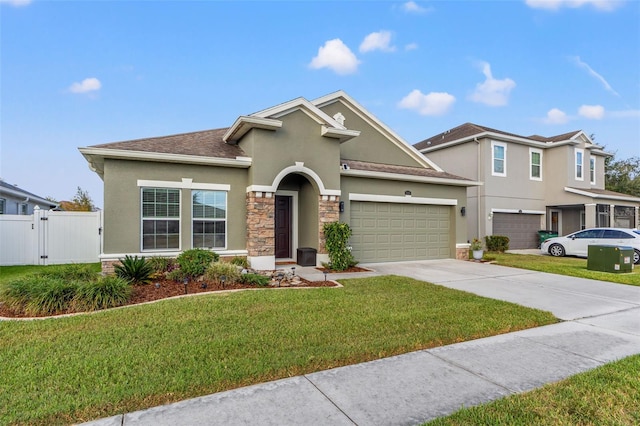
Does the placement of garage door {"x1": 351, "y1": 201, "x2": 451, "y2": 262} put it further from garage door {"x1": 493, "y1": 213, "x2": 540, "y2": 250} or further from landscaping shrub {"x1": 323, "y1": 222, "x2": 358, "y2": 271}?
garage door {"x1": 493, "y1": 213, "x2": 540, "y2": 250}

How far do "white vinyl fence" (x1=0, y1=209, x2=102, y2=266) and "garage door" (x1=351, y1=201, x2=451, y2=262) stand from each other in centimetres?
961

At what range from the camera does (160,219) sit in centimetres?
965

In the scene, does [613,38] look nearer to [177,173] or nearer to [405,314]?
[405,314]

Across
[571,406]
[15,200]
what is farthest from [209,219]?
[15,200]

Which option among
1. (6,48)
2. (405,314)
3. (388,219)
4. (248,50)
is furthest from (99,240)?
(405,314)

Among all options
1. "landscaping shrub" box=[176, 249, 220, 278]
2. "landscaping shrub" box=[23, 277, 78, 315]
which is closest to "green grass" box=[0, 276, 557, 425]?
"landscaping shrub" box=[23, 277, 78, 315]

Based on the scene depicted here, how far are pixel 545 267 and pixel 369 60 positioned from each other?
12077 mm

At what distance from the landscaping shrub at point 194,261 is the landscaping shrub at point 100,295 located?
1967mm

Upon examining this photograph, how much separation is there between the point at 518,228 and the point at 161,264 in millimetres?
18277

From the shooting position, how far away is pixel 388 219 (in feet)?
42.1

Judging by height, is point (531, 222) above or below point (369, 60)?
below

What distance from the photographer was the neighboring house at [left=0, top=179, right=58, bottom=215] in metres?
16.5

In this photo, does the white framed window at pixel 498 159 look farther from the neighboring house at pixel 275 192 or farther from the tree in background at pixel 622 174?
the tree in background at pixel 622 174

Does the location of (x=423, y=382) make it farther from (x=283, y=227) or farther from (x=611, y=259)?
(x=611, y=259)
